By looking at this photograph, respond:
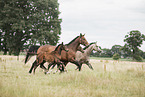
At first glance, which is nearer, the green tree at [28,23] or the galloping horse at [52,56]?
the galloping horse at [52,56]

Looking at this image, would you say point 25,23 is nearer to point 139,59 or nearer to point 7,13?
point 7,13

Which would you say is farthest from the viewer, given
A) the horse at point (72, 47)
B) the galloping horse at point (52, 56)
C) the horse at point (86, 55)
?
the horse at point (86, 55)

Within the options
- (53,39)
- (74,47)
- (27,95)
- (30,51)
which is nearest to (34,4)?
(53,39)

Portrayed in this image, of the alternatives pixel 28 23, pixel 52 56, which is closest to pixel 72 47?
pixel 52 56

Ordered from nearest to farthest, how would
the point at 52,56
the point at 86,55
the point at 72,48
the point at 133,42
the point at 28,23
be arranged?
the point at 52,56
the point at 72,48
the point at 86,55
the point at 28,23
the point at 133,42

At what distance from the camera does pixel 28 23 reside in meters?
25.1

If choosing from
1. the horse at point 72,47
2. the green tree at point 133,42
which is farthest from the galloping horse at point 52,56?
the green tree at point 133,42

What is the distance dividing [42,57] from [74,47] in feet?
6.81

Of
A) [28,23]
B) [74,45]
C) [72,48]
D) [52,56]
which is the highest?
[28,23]

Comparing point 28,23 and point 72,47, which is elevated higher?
point 28,23

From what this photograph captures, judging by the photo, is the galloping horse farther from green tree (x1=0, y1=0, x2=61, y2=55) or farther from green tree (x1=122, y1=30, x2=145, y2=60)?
green tree (x1=122, y1=30, x2=145, y2=60)

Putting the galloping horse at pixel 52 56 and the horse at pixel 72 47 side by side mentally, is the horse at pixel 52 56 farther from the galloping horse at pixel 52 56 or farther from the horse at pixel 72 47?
the horse at pixel 72 47

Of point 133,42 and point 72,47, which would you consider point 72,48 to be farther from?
point 133,42

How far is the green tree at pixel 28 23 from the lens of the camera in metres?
24.6
